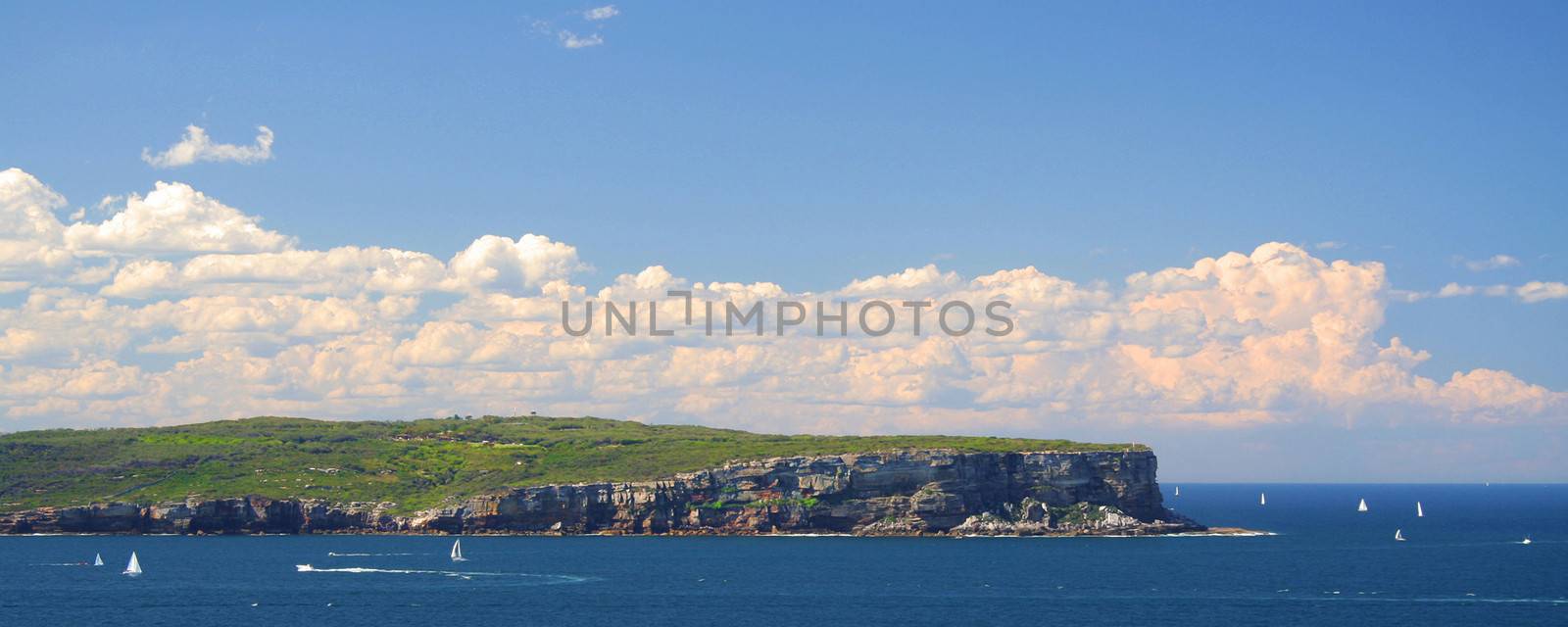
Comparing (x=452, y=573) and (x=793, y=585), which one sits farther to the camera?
(x=452, y=573)

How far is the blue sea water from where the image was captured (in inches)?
4953

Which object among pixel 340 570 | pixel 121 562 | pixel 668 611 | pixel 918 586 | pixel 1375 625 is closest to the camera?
pixel 1375 625

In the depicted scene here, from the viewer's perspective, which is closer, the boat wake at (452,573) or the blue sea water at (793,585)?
the blue sea water at (793,585)

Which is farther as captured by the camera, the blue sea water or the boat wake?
the boat wake

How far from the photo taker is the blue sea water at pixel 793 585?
413 ft

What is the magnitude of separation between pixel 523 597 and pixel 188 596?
108 ft

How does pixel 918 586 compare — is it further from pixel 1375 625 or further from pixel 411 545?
pixel 411 545

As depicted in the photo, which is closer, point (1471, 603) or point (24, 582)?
point (1471, 603)

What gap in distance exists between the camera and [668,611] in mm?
128500

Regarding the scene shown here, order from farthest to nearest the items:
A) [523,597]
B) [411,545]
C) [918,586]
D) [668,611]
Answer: [411,545], [918,586], [523,597], [668,611]

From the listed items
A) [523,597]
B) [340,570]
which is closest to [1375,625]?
[523,597]

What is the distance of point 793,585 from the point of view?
14900 cm

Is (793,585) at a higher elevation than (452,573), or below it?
below

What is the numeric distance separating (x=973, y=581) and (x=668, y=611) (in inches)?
1497
